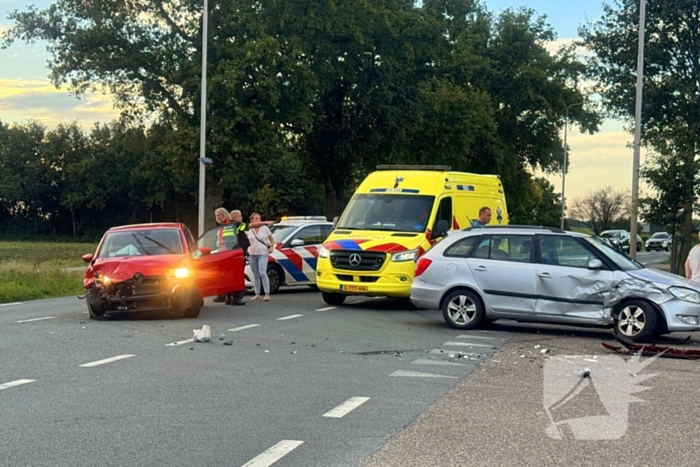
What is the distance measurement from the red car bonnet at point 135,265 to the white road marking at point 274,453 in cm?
826

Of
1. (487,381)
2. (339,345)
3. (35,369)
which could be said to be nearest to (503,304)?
(339,345)

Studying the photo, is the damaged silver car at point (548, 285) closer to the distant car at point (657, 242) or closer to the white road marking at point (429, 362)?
the white road marking at point (429, 362)

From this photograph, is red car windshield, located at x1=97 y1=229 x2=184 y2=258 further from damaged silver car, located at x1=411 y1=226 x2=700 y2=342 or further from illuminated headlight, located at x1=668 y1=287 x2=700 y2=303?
illuminated headlight, located at x1=668 y1=287 x2=700 y2=303

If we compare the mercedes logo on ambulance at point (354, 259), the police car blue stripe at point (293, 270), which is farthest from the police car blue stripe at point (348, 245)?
the police car blue stripe at point (293, 270)

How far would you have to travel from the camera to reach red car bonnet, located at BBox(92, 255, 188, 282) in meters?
14.0

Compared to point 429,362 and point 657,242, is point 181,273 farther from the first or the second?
point 657,242

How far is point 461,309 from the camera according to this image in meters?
13.7

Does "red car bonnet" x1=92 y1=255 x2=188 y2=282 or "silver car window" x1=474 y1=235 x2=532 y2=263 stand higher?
"silver car window" x1=474 y1=235 x2=532 y2=263

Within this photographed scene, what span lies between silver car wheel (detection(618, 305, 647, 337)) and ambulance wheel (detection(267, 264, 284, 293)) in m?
9.70

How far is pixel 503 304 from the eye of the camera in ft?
43.8

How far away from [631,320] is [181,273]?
6.85m

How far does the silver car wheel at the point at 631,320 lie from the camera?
12.1m

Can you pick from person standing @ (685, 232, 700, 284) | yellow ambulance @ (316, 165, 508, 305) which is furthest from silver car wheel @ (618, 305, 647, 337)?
yellow ambulance @ (316, 165, 508, 305)

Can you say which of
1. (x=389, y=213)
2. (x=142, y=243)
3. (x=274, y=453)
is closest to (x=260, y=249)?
(x=389, y=213)
